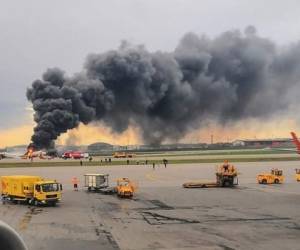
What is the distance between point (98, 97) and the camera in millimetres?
130750

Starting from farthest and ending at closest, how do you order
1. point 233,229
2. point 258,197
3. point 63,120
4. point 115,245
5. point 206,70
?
point 206,70 < point 63,120 < point 258,197 < point 233,229 < point 115,245

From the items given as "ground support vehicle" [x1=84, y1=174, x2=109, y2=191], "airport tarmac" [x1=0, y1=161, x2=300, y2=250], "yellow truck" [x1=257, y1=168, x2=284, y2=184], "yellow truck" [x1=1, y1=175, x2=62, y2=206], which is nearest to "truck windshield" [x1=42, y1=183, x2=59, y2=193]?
"yellow truck" [x1=1, y1=175, x2=62, y2=206]

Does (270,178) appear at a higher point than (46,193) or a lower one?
higher

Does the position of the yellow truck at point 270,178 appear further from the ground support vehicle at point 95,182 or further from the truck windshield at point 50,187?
the truck windshield at point 50,187

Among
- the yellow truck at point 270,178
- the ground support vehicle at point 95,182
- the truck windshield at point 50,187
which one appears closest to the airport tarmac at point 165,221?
the truck windshield at point 50,187

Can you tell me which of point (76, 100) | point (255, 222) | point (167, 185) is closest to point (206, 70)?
point (76, 100)

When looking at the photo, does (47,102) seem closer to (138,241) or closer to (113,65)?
(113,65)

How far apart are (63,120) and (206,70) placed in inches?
1873

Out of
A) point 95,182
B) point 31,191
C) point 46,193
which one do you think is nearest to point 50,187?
point 46,193

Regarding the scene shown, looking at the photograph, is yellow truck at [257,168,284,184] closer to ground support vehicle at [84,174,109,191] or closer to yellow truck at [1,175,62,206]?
ground support vehicle at [84,174,109,191]

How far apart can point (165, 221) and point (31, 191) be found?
1409 cm

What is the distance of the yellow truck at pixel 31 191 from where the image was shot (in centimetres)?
3631

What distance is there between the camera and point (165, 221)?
27.4 meters

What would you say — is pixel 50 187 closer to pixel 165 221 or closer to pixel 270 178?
pixel 165 221
